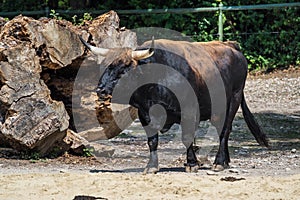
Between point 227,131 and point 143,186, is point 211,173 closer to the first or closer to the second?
point 227,131

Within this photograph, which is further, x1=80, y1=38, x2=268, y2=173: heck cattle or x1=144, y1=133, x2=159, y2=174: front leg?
x1=144, y1=133, x2=159, y2=174: front leg

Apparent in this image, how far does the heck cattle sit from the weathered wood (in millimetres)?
983

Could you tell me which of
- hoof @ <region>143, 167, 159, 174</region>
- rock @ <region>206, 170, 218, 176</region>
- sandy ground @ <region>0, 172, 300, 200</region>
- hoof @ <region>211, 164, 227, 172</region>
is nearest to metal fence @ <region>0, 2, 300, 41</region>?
hoof @ <region>211, 164, 227, 172</region>

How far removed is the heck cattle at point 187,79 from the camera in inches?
352

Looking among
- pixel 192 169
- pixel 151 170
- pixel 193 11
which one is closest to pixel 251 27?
pixel 193 11

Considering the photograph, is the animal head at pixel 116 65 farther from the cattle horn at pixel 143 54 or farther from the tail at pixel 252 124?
the tail at pixel 252 124

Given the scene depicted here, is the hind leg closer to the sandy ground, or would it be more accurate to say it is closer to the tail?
the tail

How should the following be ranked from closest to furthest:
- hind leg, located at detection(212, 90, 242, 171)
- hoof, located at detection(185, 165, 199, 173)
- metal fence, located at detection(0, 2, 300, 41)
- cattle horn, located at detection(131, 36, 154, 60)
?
1. cattle horn, located at detection(131, 36, 154, 60)
2. hoof, located at detection(185, 165, 199, 173)
3. hind leg, located at detection(212, 90, 242, 171)
4. metal fence, located at detection(0, 2, 300, 41)

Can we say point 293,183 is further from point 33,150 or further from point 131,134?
point 131,134

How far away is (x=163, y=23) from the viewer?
19.9 m

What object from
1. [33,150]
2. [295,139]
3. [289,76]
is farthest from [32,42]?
[289,76]

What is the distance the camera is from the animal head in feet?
28.8

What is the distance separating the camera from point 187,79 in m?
9.34

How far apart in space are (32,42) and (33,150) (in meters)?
1.42
